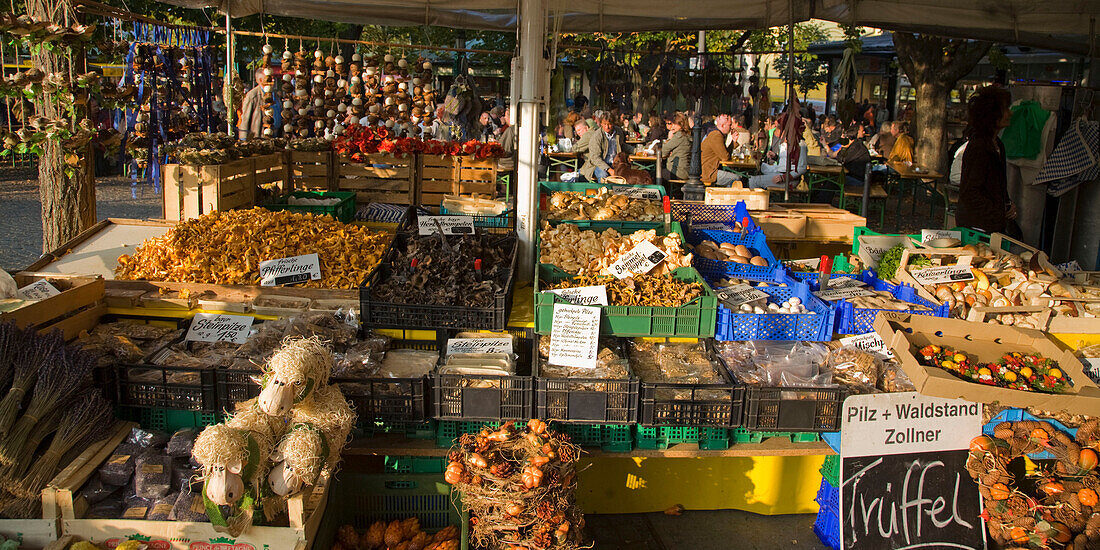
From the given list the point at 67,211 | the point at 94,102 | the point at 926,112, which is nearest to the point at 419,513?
the point at 67,211

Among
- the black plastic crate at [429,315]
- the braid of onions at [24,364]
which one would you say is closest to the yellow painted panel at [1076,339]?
the black plastic crate at [429,315]

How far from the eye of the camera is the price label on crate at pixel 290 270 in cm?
476

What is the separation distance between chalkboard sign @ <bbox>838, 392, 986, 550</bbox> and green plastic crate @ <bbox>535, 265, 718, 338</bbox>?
2.58 feet

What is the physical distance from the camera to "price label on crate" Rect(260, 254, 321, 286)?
15.6 feet

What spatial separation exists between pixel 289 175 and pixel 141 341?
4.53m

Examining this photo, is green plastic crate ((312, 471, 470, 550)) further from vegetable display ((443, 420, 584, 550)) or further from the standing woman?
the standing woman

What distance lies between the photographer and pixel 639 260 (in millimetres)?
4340

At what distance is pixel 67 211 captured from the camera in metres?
6.33

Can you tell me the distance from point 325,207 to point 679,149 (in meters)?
7.51

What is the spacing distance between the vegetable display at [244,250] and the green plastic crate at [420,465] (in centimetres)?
145

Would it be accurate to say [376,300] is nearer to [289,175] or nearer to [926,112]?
[289,175]

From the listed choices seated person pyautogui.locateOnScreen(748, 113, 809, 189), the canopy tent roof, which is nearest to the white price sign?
the canopy tent roof

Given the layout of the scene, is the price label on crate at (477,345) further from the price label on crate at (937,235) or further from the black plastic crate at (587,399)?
the price label on crate at (937,235)

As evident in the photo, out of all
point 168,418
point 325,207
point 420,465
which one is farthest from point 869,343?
point 325,207
